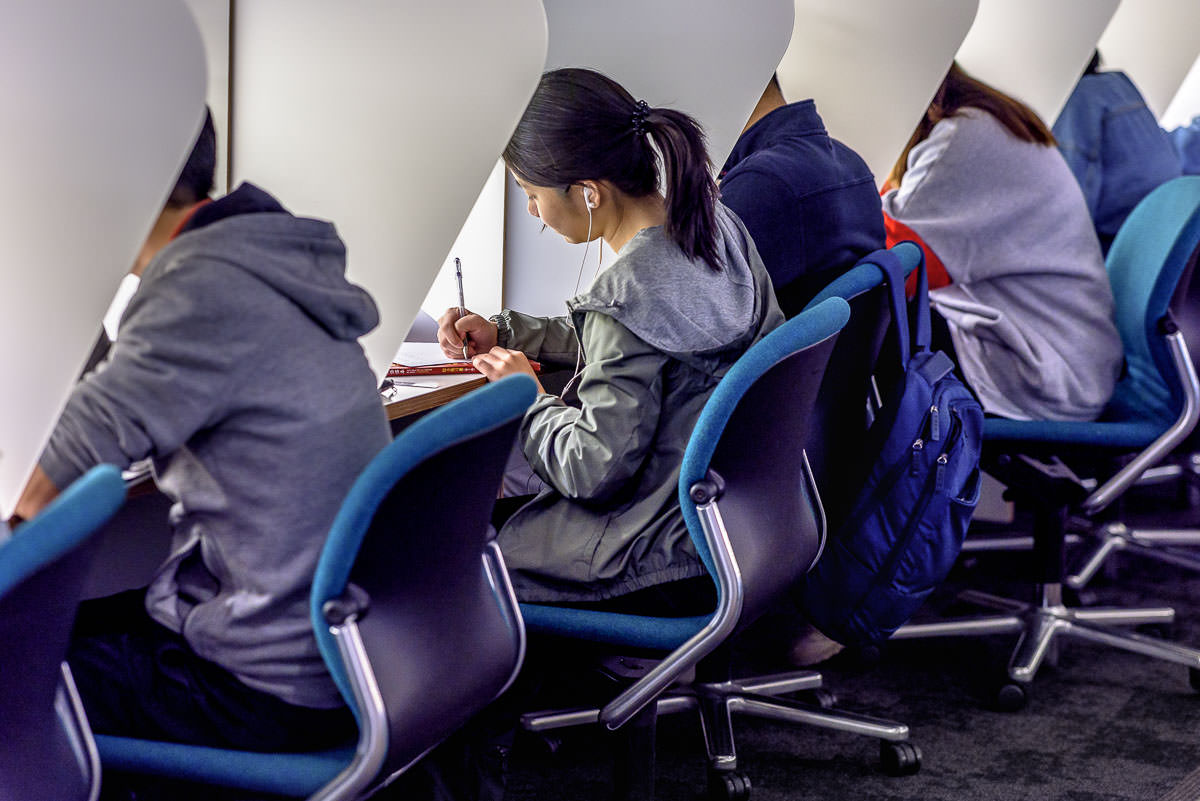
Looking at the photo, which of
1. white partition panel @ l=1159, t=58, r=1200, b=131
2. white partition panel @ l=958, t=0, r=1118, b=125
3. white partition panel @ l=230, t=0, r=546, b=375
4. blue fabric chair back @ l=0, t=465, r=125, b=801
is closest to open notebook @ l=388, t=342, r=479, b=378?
white partition panel @ l=230, t=0, r=546, b=375

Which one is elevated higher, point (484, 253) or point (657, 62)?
point (657, 62)

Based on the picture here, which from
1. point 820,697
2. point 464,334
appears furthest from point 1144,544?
point 464,334

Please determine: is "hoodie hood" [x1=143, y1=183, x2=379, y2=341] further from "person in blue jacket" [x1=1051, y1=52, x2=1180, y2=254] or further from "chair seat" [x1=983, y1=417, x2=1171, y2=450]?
"person in blue jacket" [x1=1051, y1=52, x2=1180, y2=254]

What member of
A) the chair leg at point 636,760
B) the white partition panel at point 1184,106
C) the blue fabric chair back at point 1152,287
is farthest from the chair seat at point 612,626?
the white partition panel at point 1184,106

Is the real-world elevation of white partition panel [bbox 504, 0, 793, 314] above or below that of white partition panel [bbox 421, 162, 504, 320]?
above

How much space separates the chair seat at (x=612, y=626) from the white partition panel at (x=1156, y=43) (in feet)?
9.96

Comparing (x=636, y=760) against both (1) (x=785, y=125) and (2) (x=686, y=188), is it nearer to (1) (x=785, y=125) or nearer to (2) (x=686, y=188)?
(2) (x=686, y=188)

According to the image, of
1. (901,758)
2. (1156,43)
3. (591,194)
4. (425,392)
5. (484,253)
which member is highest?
(1156,43)

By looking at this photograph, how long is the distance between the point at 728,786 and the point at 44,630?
123 centimetres

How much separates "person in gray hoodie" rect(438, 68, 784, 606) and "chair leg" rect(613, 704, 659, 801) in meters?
0.26

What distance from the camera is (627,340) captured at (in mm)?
1596

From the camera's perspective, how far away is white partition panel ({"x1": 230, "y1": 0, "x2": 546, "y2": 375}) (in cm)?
179

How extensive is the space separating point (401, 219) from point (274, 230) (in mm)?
686

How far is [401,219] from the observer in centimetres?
187
